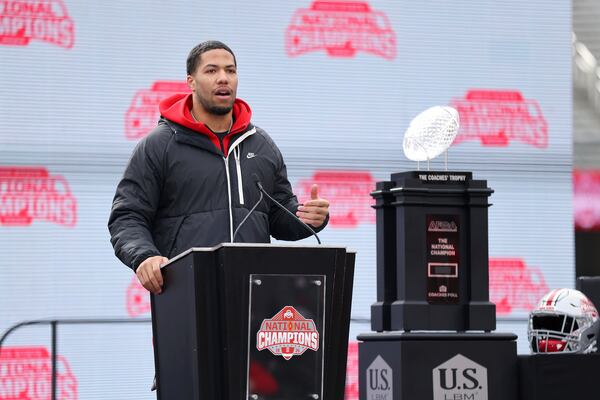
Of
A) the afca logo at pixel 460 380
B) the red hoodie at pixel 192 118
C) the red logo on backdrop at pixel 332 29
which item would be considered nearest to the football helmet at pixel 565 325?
the afca logo at pixel 460 380

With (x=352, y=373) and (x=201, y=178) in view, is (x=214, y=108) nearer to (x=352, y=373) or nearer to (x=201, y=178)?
(x=201, y=178)

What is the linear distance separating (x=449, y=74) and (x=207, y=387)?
4.46 metres

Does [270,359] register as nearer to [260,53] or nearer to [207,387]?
[207,387]

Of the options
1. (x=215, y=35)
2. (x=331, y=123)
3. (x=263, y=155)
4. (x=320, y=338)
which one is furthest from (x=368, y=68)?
(x=320, y=338)

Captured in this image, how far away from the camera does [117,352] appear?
6.14m

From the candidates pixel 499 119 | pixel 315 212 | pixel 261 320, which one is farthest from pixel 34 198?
pixel 261 320

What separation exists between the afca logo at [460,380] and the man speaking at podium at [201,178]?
134 cm

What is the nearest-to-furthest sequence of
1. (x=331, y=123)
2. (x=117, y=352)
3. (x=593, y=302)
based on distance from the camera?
(x=593, y=302)
(x=117, y=352)
(x=331, y=123)

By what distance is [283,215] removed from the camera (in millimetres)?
3191

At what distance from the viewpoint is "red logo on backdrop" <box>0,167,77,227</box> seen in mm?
6055

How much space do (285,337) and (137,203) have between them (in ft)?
2.12

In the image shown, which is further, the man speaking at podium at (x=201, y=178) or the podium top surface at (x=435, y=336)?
the podium top surface at (x=435, y=336)

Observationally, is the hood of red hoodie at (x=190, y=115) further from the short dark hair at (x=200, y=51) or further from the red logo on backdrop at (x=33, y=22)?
the red logo on backdrop at (x=33, y=22)

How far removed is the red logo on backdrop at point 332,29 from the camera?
258 inches
